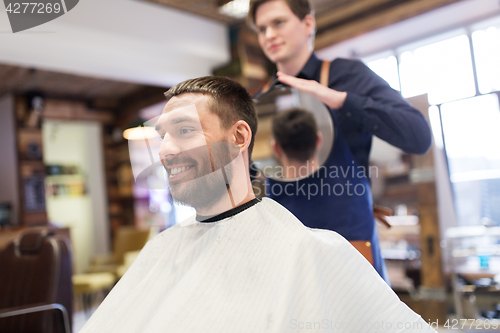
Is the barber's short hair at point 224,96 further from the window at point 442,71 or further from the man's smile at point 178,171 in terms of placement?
the window at point 442,71

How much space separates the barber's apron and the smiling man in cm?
23

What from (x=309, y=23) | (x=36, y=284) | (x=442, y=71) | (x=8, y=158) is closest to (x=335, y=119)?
(x=309, y=23)

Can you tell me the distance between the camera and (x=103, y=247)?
682 cm

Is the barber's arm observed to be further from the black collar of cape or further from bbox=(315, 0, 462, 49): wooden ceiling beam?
bbox=(315, 0, 462, 49): wooden ceiling beam

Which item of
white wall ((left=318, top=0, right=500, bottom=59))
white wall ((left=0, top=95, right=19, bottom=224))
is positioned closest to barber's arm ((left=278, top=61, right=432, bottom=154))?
white wall ((left=318, top=0, right=500, bottom=59))

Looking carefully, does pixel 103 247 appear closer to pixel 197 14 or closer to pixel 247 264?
pixel 197 14

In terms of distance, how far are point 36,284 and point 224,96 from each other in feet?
5.31

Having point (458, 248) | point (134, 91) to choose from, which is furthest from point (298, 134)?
point (134, 91)

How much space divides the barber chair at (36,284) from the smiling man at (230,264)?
1.08 meters

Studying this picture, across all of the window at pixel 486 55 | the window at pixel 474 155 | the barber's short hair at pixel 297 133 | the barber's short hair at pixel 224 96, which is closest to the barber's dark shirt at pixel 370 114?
the barber's short hair at pixel 297 133

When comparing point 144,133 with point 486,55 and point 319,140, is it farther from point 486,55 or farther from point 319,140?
point 486,55

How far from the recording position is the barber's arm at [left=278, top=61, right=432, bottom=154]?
1.09 metres

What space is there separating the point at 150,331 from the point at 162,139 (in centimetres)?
43

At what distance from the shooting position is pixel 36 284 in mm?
1956
